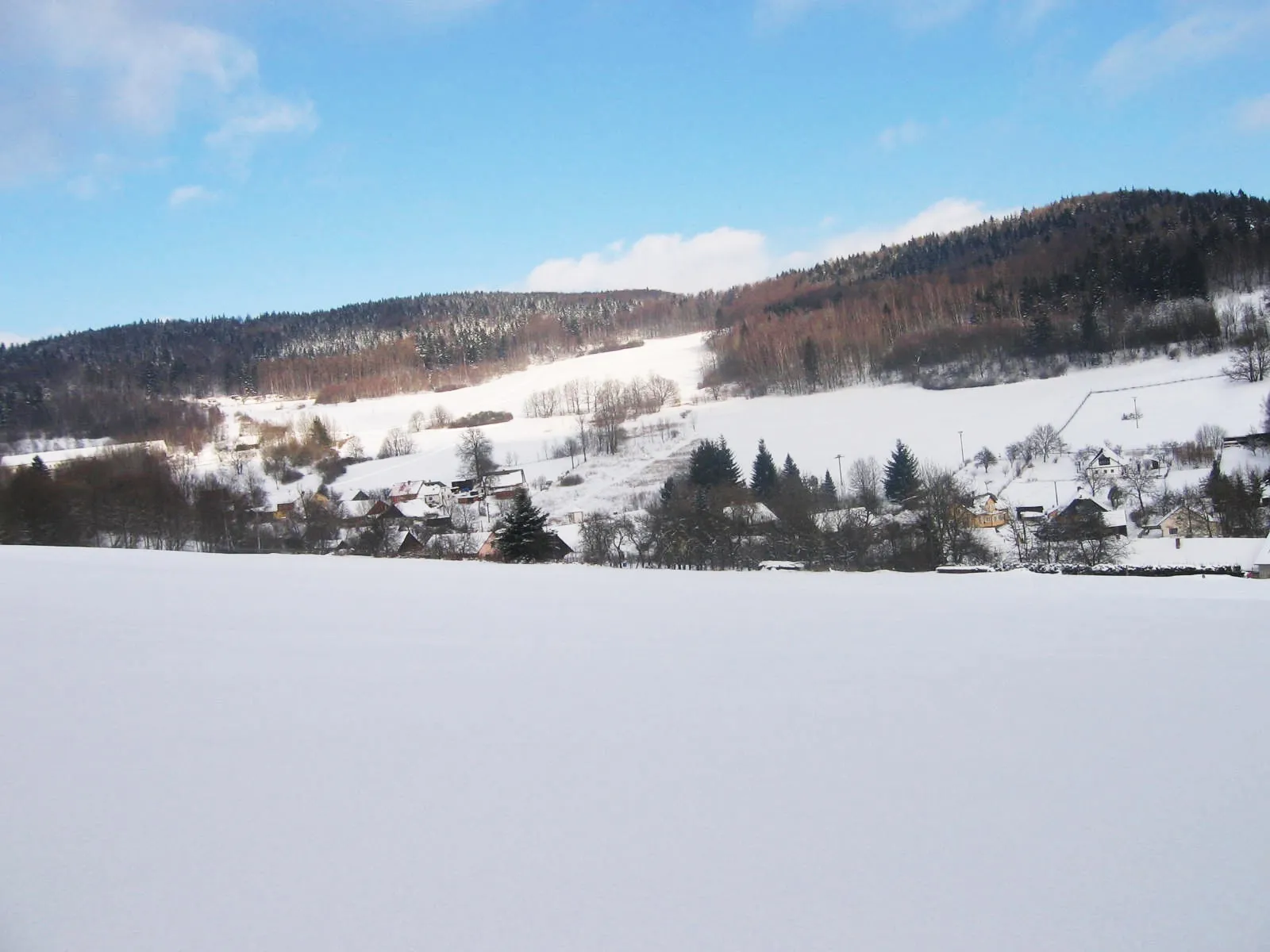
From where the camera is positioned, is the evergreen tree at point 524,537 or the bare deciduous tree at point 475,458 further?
the bare deciduous tree at point 475,458

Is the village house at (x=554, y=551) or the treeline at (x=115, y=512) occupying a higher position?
the treeline at (x=115, y=512)

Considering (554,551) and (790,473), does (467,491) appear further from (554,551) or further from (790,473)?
(554,551)

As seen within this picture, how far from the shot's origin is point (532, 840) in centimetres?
229

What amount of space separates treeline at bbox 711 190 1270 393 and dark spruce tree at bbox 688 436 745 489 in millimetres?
A: 20870

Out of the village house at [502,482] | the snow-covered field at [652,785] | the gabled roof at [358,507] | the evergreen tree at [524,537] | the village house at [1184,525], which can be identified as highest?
the village house at [502,482]

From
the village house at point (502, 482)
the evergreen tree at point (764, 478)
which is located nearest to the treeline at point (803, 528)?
the evergreen tree at point (764, 478)

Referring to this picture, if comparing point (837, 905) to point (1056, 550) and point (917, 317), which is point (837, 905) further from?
point (917, 317)

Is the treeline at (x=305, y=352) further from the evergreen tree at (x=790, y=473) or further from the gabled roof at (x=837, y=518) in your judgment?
the gabled roof at (x=837, y=518)

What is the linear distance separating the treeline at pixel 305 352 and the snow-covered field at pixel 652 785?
6050 cm

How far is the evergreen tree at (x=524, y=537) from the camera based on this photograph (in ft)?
41.6

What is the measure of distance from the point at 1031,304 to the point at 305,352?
76651 mm

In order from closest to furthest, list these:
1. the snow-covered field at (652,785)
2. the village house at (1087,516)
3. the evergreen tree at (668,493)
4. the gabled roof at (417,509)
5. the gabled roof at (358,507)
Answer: the snow-covered field at (652,785) < the village house at (1087,516) < the evergreen tree at (668,493) < the gabled roof at (417,509) < the gabled roof at (358,507)

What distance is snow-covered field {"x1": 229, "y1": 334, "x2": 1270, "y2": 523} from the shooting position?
1210 inches

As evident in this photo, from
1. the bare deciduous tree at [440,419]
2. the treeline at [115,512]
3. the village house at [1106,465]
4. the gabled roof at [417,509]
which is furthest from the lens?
the bare deciduous tree at [440,419]
